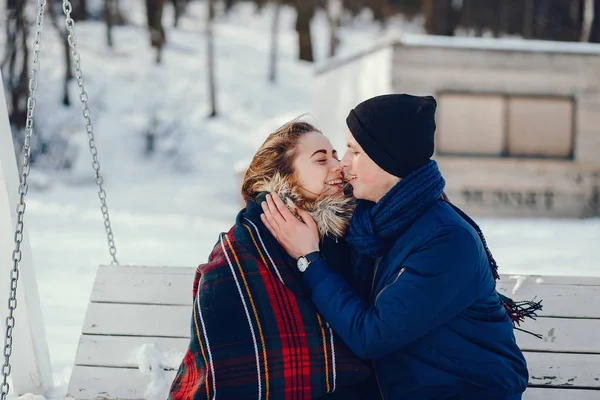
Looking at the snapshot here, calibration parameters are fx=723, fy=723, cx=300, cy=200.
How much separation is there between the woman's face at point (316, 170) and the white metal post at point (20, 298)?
1336 mm

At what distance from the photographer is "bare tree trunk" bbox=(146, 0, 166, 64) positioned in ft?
84.9

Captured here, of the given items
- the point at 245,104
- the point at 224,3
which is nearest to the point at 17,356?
the point at 245,104

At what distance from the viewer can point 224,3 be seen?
36000 mm

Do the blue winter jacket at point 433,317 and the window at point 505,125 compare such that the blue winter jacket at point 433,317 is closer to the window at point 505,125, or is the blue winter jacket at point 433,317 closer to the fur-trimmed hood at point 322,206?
the fur-trimmed hood at point 322,206

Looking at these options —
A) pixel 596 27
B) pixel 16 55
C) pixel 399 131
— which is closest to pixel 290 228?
pixel 399 131

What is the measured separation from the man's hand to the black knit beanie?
1.20 ft

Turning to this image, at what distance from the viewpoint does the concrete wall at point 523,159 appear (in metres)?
12.8

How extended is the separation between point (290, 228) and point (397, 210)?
42 centimetres

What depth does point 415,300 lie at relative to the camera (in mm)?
2305

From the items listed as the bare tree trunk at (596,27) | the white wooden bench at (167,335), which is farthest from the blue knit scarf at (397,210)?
the bare tree trunk at (596,27)

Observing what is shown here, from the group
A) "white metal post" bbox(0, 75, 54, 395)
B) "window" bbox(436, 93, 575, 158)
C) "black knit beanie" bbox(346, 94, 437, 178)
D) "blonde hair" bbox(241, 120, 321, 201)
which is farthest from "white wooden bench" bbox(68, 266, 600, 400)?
"window" bbox(436, 93, 575, 158)

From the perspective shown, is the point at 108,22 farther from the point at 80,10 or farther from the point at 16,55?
the point at 16,55

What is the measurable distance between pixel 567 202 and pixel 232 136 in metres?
11.1

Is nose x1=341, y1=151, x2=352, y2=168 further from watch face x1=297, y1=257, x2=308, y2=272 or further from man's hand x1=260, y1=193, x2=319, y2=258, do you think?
watch face x1=297, y1=257, x2=308, y2=272
